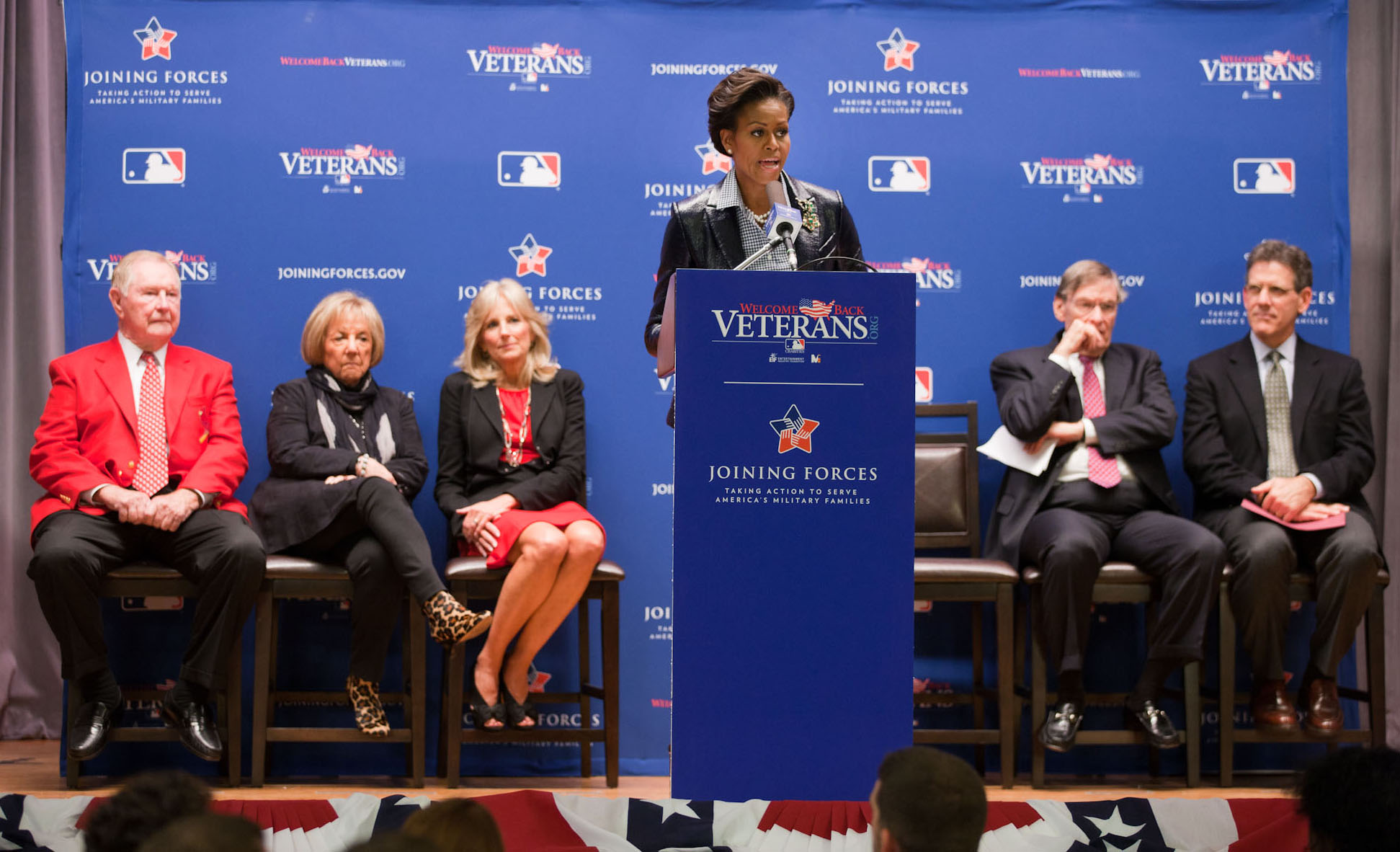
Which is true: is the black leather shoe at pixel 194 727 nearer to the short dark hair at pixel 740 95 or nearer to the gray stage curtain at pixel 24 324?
the gray stage curtain at pixel 24 324

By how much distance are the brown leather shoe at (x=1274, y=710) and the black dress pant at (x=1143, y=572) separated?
0.33 metres

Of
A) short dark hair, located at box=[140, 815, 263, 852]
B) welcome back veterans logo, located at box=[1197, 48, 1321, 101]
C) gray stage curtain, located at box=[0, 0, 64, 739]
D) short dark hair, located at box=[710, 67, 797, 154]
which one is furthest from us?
welcome back veterans logo, located at box=[1197, 48, 1321, 101]

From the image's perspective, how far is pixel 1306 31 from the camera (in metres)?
4.33

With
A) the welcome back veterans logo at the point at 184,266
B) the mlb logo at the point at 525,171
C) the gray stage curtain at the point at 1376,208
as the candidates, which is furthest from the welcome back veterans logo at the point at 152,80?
the gray stage curtain at the point at 1376,208

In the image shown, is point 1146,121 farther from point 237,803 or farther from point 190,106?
point 237,803

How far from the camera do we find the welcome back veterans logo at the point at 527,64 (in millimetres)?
4246

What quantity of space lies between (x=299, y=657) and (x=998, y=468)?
2.57 meters

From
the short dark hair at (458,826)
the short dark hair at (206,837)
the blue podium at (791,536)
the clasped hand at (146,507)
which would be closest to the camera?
the short dark hair at (206,837)

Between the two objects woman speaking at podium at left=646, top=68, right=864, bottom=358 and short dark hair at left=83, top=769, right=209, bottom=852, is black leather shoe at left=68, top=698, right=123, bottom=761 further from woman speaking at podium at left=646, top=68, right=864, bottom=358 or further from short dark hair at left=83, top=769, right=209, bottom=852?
short dark hair at left=83, top=769, right=209, bottom=852

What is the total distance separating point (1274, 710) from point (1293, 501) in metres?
0.66

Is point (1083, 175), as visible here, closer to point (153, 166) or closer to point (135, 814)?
point (153, 166)

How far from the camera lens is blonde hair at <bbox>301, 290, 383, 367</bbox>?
3.92 m

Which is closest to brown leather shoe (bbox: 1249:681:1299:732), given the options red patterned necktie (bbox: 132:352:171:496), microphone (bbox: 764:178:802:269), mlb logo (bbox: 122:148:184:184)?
microphone (bbox: 764:178:802:269)

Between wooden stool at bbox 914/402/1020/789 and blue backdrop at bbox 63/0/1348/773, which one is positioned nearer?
wooden stool at bbox 914/402/1020/789
